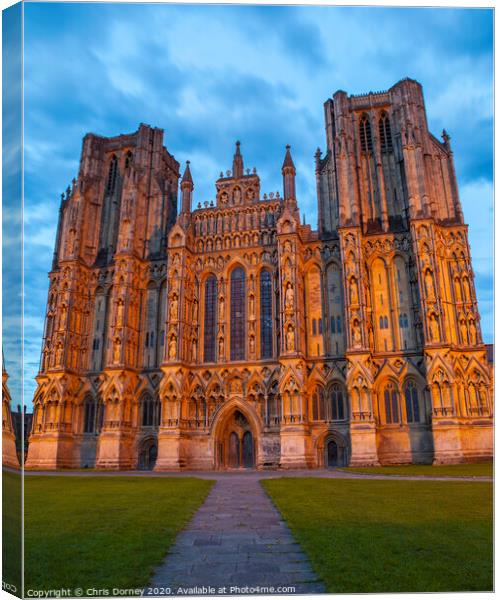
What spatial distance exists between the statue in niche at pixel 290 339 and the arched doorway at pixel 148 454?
600 inches

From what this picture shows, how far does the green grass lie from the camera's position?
236 inches

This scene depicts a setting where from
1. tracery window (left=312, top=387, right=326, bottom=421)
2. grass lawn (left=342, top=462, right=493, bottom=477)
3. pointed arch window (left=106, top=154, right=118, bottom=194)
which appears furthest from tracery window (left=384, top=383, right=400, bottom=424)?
pointed arch window (left=106, top=154, right=118, bottom=194)

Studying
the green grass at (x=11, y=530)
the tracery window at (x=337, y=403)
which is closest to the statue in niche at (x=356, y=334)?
the tracery window at (x=337, y=403)

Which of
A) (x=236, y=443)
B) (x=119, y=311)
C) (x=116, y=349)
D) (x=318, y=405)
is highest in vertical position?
(x=119, y=311)

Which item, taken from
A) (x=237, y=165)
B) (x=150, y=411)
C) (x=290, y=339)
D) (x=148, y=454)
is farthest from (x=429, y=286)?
(x=148, y=454)

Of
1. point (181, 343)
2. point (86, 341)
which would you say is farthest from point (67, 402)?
point (181, 343)

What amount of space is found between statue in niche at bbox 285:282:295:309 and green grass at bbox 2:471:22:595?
35.4 metres

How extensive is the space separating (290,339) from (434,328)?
11394mm

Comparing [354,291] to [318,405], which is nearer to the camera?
[354,291]

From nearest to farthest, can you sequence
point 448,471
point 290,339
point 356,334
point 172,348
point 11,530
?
point 11,530
point 448,471
point 356,334
point 290,339
point 172,348

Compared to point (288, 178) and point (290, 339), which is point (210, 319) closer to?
point (290, 339)

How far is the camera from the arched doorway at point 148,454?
43594mm

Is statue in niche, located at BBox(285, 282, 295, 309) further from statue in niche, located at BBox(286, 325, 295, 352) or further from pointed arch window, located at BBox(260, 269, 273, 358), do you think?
pointed arch window, located at BBox(260, 269, 273, 358)

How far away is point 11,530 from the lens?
20.3 feet
